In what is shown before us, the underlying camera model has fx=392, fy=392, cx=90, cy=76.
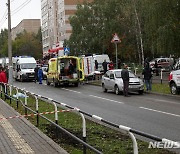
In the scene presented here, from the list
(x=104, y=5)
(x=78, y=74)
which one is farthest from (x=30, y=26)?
(x=78, y=74)

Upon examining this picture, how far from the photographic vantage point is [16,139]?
9.66m

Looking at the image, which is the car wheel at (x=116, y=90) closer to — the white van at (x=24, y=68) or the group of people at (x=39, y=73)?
the group of people at (x=39, y=73)

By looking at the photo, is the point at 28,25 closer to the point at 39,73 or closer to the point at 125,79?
the point at 39,73

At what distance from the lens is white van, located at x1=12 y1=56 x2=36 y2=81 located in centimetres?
4338

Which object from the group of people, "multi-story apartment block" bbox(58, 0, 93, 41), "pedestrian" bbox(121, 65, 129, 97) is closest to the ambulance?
the group of people

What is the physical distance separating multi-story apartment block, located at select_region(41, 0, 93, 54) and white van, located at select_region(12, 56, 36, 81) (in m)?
52.4

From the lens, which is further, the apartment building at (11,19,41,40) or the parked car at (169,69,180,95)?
the apartment building at (11,19,41,40)

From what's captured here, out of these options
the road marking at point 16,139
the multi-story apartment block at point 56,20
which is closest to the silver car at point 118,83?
the road marking at point 16,139

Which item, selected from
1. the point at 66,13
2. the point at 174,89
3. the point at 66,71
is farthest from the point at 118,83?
the point at 66,13

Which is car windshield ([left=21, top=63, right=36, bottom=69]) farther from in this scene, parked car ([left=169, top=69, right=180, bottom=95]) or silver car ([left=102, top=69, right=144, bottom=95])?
parked car ([left=169, top=69, right=180, bottom=95])

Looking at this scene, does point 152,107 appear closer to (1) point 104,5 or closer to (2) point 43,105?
(2) point 43,105

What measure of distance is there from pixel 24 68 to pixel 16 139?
115 ft

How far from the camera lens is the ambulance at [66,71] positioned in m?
32.1

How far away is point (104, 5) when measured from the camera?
60406mm
